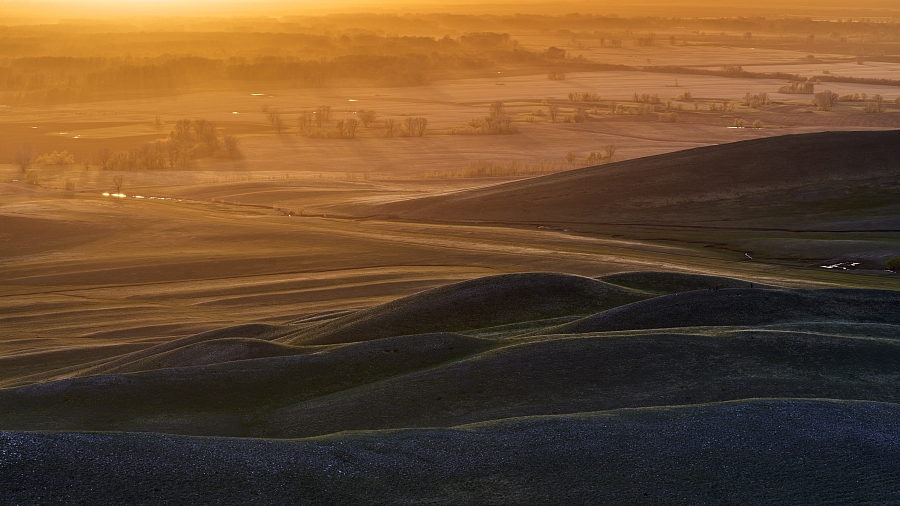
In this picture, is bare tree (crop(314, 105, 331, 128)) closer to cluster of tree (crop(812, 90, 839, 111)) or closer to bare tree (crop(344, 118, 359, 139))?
bare tree (crop(344, 118, 359, 139))

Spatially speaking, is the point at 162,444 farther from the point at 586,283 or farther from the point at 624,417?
the point at 586,283

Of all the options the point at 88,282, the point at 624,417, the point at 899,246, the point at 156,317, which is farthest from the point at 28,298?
the point at 899,246

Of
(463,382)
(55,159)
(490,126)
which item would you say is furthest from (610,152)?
(463,382)

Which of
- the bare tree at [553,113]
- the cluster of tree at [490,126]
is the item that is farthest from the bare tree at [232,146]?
the bare tree at [553,113]

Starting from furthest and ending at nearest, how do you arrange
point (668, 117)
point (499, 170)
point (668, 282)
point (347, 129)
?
point (668, 117)
point (347, 129)
point (499, 170)
point (668, 282)

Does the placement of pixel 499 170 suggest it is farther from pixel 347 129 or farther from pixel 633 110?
pixel 633 110
